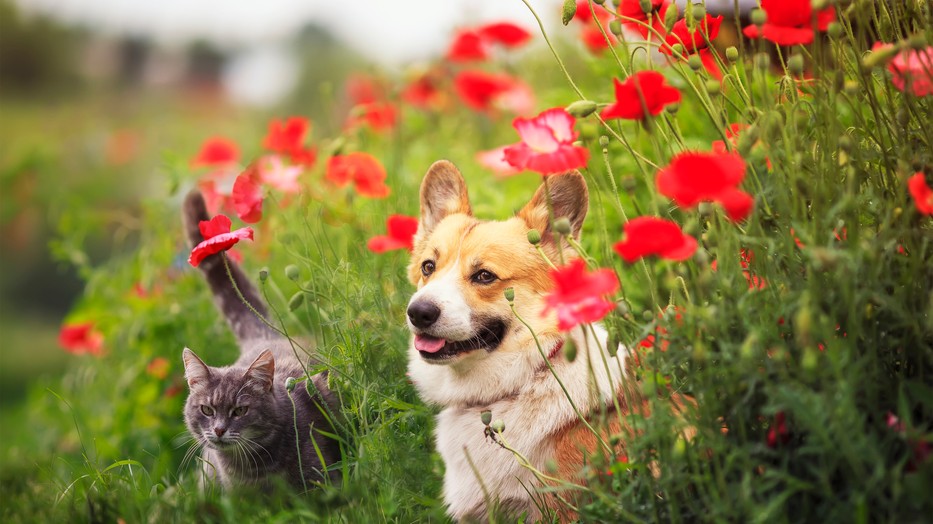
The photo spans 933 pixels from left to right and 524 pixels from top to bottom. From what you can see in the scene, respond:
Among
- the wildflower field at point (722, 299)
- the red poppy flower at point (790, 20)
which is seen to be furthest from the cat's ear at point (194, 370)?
the red poppy flower at point (790, 20)

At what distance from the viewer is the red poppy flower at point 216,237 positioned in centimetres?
249

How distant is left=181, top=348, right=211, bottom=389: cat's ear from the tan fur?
79 cm

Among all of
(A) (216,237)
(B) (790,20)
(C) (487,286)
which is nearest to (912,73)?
(B) (790,20)

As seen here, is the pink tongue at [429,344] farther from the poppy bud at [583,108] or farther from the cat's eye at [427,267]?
the poppy bud at [583,108]

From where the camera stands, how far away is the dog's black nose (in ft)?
8.71

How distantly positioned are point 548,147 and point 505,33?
9.54 feet

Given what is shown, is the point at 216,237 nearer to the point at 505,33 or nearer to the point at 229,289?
the point at 229,289

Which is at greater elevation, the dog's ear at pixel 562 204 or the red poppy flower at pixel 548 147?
the red poppy flower at pixel 548 147

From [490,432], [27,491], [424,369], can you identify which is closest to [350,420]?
[424,369]

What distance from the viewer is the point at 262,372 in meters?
3.15

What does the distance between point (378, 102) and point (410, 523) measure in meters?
4.02

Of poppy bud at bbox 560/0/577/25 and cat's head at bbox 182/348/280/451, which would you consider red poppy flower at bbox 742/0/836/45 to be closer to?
poppy bud at bbox 560/0/577/25

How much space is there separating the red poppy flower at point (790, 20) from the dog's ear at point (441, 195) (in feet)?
4.67

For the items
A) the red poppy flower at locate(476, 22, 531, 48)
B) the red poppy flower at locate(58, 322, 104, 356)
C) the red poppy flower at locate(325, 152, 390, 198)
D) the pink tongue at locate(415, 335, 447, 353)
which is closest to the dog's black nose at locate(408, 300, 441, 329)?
the pink tongue at locate(415, 335, 447, 353)
